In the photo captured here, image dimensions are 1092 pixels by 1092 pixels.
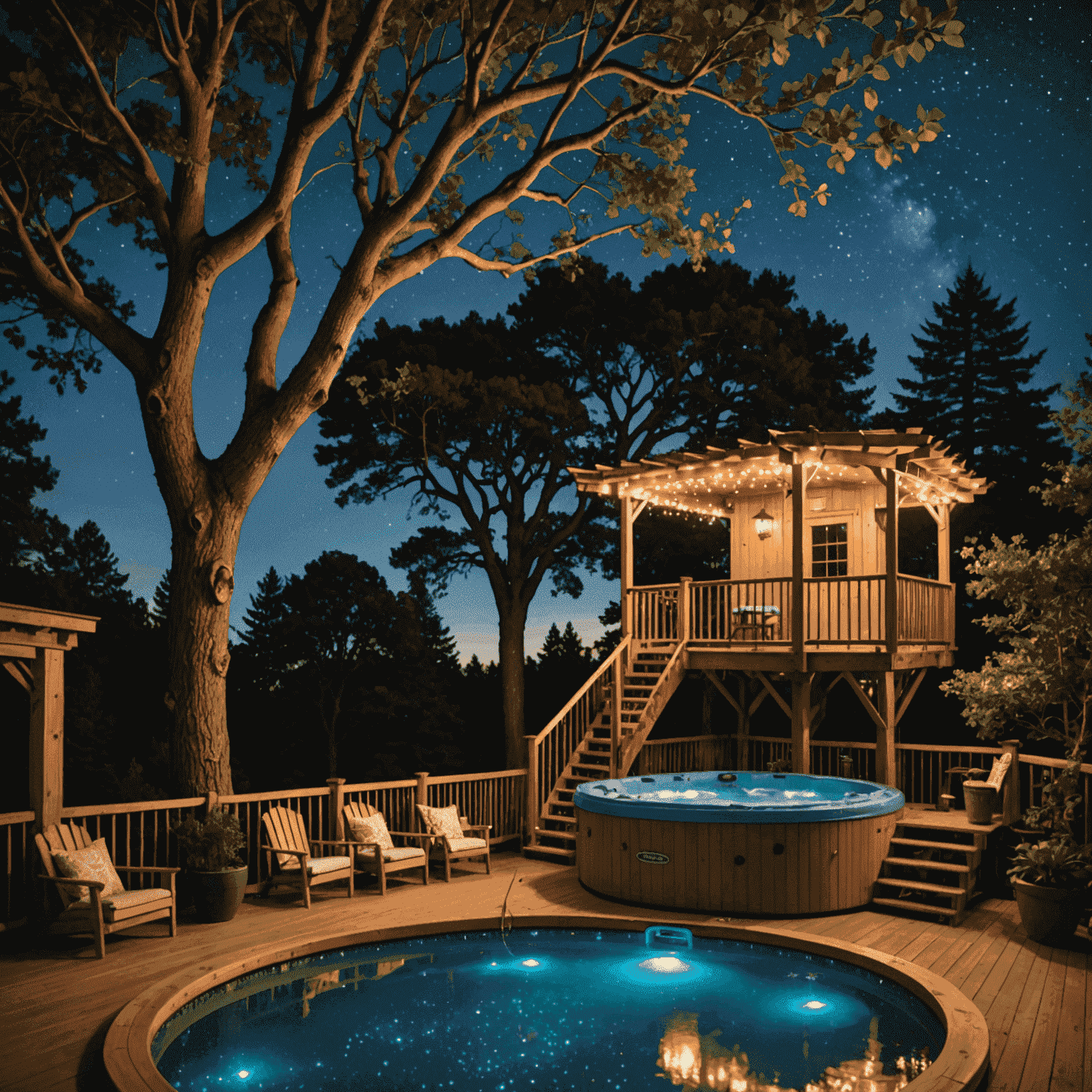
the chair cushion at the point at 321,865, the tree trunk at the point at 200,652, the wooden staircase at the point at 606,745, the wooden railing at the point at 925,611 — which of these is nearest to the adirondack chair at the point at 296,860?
the chair cushion at the point at 321,865

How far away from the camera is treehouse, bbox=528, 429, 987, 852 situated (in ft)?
36.6

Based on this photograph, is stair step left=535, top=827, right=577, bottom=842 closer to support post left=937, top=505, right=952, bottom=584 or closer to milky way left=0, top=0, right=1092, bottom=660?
support post left=937, top=505, right=952, bottom=584

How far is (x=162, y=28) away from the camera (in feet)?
29.2

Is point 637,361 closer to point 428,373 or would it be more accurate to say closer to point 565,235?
point 428,373

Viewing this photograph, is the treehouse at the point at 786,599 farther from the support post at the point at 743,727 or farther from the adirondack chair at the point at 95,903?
the adirondack chair at the point at 95,903

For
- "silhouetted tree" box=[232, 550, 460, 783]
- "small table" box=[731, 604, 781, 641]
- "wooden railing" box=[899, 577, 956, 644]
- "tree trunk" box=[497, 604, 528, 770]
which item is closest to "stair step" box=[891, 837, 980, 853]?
"wooden railing" box=[899, 577, 956, 644]

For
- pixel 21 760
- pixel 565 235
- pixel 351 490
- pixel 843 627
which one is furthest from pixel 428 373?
Result: pixel 21 760

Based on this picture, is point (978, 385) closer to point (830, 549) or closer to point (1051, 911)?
point (830, 549)

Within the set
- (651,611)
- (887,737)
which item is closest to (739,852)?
(887,737)

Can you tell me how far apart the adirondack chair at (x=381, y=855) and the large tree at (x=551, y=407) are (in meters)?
9.27

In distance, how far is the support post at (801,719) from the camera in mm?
11477

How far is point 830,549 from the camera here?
45.4ft

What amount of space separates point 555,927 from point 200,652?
4.30 m

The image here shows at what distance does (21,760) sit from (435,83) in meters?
14.5
